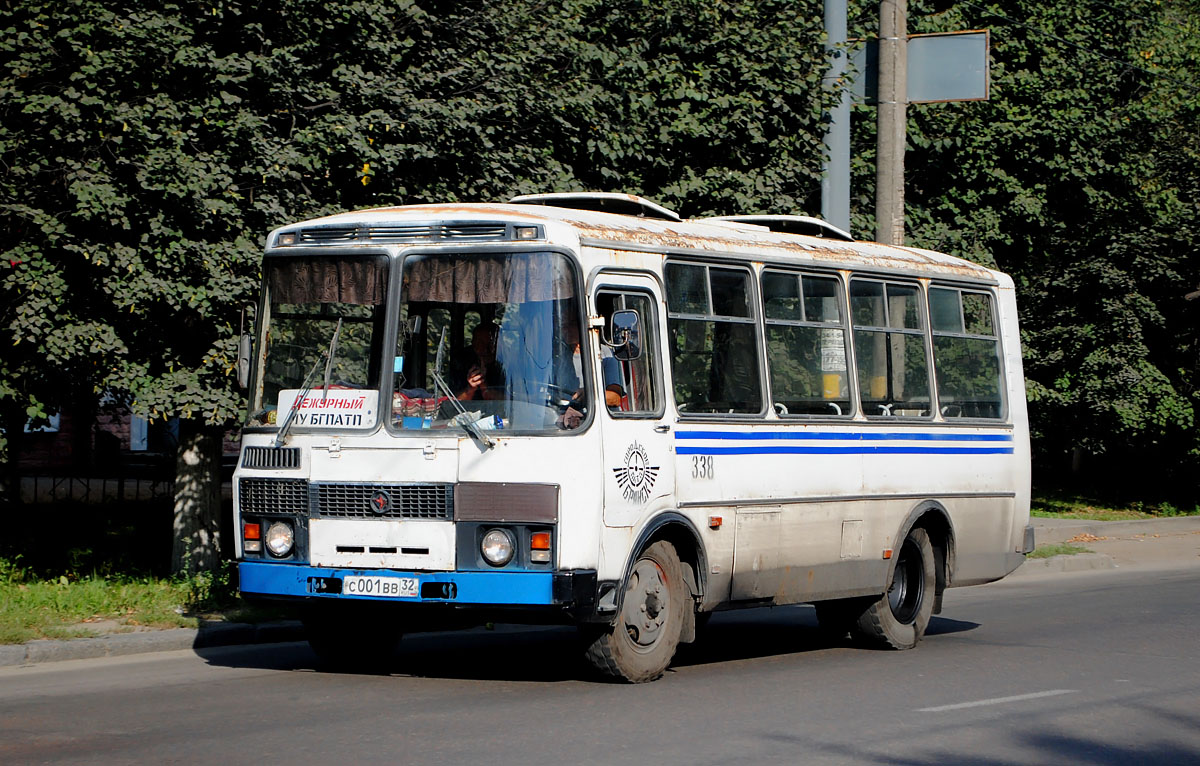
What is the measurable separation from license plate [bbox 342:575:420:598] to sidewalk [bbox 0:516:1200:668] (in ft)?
9.03

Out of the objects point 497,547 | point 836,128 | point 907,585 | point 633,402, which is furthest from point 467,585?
point 836,128

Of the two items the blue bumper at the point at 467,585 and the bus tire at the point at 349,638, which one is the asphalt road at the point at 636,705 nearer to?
the bus tire at the point at 349,638

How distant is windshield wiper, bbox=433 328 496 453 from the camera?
9.16 m

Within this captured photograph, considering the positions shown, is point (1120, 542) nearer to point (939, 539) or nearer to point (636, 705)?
point (939, 539)

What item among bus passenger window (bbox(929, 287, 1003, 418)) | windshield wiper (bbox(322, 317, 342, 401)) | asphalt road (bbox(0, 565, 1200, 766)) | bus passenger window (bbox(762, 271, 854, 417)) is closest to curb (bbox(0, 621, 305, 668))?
asphalt road (bbox(0, 565, 1200, 766))

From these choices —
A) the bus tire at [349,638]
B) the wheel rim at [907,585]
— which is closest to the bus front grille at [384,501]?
the bus tire at [349,638]

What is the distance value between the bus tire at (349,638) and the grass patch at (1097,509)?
18920mm

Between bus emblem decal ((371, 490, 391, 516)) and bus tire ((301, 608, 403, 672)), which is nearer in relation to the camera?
bus emblem decal ((371, 490, 391, 516))

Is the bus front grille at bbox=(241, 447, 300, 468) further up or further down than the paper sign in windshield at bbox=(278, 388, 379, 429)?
further down

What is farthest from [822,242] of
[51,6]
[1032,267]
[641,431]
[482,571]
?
[1032,267]

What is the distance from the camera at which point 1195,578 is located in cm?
1878

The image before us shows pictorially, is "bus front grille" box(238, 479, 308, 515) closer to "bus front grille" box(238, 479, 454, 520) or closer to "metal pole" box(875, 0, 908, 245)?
"bus front grille" box(238, 479, 454, 520)

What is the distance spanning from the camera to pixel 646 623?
9.79 meters

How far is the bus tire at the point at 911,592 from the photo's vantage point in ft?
40.9
